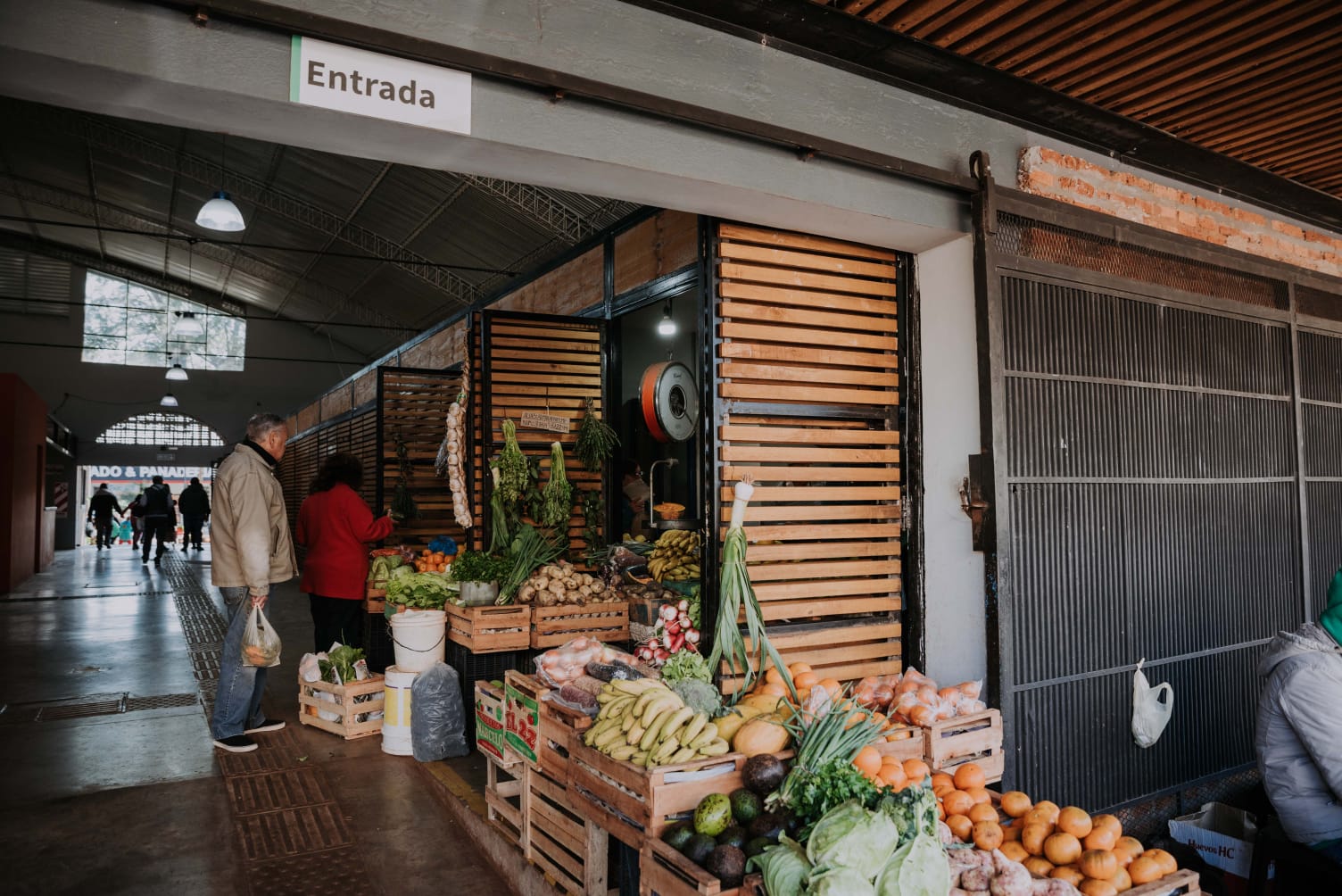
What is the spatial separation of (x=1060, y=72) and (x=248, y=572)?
195 inches

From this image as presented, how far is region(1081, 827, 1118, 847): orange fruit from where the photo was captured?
2.50 meters

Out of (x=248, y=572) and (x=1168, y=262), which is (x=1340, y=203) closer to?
(x=1168, y=262)

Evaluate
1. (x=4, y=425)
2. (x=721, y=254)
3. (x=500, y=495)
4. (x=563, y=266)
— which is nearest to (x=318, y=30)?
(x=721, y=254)

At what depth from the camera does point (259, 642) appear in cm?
485

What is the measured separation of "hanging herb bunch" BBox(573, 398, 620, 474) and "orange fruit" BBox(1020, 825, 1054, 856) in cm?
443

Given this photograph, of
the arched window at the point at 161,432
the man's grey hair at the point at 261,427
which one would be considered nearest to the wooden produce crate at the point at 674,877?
the man's grey hair at the point at 261,427

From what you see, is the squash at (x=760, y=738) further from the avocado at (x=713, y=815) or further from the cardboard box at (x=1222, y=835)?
the cardboard box at (x=1222, y=835)

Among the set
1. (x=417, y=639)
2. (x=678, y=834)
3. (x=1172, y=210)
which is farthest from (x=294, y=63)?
(x=1172, y=210)

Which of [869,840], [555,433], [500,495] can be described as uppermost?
[555,433]

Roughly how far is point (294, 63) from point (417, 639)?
3393 millimetres

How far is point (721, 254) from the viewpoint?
3.97 meters

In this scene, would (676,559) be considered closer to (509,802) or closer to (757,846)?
(509,802)

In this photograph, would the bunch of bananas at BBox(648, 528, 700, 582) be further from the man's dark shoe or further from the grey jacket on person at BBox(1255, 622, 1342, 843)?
the grey jacket on person at BBox(1255, 622, 1342, 843)

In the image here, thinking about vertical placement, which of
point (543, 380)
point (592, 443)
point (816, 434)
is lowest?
point (816, 434)
